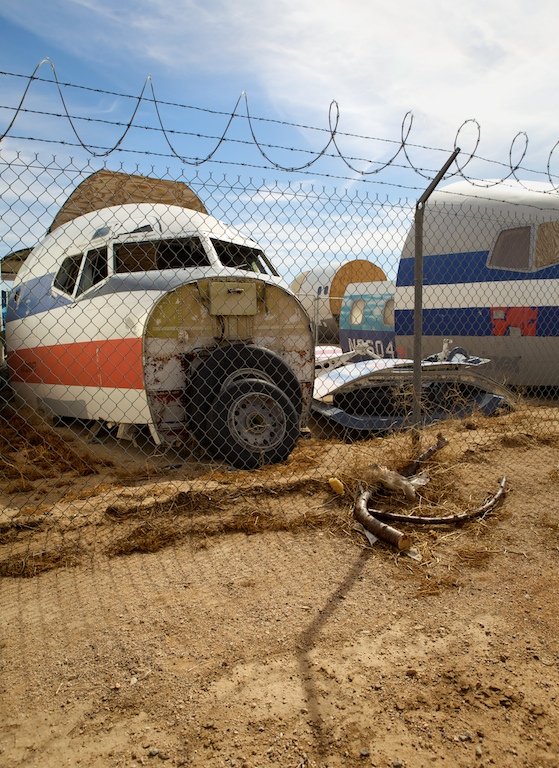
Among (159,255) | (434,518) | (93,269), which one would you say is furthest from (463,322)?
(434,518)

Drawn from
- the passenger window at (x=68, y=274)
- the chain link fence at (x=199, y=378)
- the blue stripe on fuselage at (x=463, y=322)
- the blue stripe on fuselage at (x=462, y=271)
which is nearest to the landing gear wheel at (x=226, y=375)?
the chain link fence at (x=199, y=378)

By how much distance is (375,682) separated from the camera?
90.9 inches

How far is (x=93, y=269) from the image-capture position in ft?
22.1

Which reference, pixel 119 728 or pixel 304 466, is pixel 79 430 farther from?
pixel 119 728

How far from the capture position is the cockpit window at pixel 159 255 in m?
6.44

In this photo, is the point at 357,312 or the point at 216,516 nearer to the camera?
the point at 216,516

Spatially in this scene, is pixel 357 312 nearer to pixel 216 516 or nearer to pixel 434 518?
pixel 434 518

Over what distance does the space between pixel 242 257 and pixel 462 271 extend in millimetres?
4197

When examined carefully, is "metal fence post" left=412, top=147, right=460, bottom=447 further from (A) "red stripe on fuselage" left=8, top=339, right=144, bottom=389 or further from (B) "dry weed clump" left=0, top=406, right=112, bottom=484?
(B) "dry weed clump" left=0, top=406, right=112, bottom=484

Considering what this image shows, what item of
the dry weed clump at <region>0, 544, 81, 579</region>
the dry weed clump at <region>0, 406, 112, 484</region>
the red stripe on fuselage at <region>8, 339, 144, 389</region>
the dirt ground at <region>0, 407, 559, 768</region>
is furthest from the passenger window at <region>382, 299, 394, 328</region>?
the dry weed clump at <region>0, 544, 81, 579</region>

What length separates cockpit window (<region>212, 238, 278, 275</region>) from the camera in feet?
22.2

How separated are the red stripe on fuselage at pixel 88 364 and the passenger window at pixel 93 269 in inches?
28.5

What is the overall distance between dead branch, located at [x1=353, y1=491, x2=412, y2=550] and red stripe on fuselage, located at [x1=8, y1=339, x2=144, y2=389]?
2579mm

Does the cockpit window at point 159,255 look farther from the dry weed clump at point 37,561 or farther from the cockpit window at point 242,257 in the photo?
the dry weed clump at point 37,561
